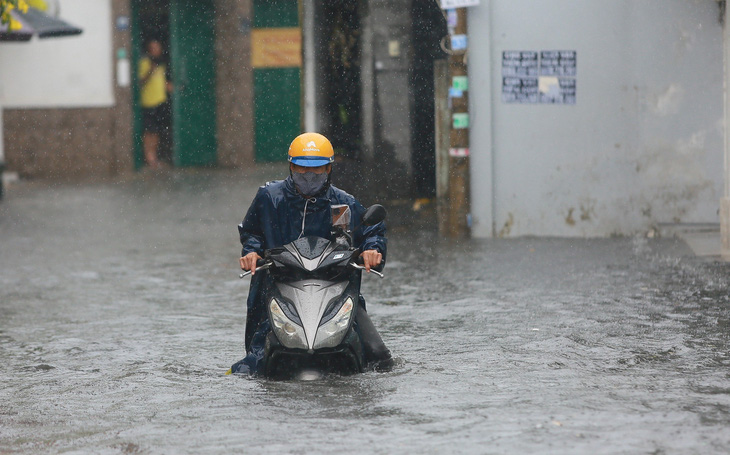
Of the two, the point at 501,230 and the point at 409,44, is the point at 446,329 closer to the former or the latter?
the point at 501,230

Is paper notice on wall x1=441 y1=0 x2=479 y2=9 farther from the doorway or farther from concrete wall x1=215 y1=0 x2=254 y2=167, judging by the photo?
the doorway

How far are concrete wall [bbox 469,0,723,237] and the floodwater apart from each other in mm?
617

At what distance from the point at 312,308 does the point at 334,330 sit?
0.16 meters

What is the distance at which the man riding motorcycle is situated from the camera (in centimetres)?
733

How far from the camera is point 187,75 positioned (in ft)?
95.8

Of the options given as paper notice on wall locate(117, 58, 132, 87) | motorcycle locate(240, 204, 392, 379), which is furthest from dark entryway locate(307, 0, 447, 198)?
paper notice on wall locate(117, 58, 132, 87)

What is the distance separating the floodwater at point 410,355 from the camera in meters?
6.16

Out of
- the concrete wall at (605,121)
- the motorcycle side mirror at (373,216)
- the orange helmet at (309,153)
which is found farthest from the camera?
the concrete wall at (605,121)

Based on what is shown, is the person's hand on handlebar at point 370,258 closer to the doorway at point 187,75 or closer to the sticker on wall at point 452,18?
the sticker on wall at point 452,18

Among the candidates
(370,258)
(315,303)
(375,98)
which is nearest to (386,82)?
(375,98)

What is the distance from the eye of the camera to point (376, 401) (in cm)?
686

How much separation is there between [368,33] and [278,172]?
9548 millimetres

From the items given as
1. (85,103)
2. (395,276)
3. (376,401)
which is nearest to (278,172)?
(85,103)

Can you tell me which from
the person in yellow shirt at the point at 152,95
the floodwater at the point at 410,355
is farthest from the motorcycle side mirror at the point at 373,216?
the person in yellow shirt at the point at 152,95
